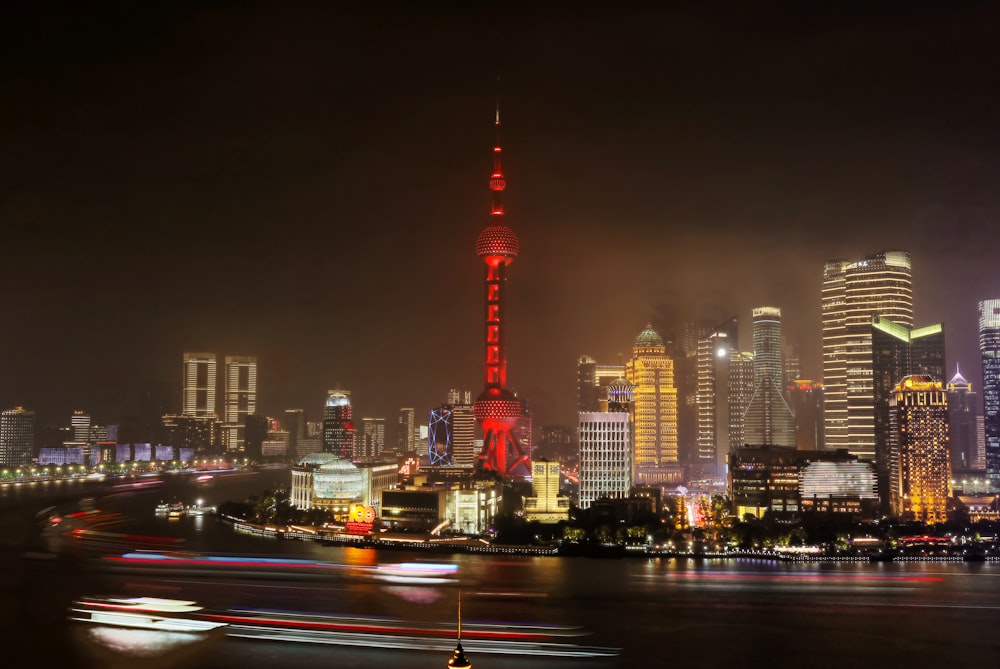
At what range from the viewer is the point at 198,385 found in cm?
8000

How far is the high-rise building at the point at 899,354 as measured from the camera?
2048 inches

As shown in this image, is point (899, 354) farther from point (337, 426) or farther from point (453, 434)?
point (337, 426)

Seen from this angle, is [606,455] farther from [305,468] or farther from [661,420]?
[661,420]

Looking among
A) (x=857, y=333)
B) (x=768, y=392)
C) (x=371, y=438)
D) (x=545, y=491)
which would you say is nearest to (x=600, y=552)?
(x=545, y=491)

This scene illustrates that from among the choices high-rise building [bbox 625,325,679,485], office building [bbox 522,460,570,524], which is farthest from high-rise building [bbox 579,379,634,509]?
high-rise building [bbox 625,325,679,485]

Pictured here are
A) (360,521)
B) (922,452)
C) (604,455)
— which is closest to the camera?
(360,521)

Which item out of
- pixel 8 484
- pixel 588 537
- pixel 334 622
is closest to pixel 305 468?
pixel 588 537

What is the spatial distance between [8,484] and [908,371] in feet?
182

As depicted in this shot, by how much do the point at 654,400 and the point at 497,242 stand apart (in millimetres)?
21726

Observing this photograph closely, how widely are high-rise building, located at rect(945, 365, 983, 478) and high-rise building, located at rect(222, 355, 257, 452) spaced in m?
59.2

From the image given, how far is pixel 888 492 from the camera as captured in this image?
38312 mm

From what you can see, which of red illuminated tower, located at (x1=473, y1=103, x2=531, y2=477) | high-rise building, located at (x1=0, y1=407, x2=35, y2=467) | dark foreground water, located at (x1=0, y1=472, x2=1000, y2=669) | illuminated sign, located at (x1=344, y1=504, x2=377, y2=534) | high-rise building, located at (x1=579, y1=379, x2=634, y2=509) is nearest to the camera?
dark foreground water, located at (x1=0, y1=472, x2=1000, y2=669)

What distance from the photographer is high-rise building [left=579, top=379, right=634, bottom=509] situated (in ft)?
116

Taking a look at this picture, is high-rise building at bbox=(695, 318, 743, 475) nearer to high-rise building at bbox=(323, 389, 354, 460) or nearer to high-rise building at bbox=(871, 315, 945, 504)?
high-rise building at bbox=(871, 315, 945, 504)
